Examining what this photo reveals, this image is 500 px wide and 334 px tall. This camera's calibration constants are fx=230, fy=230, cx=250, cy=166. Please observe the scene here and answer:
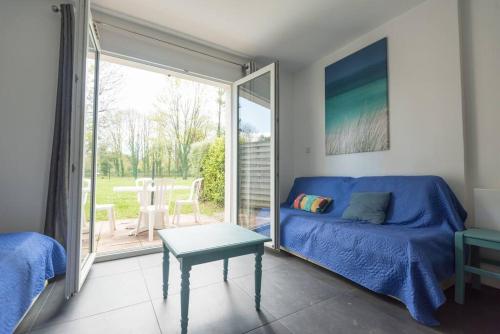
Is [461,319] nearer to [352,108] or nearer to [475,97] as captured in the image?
[475,97]

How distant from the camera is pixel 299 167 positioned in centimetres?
375

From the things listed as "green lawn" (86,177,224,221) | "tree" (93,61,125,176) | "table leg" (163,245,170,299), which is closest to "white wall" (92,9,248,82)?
"tree" (93,61,125,176)

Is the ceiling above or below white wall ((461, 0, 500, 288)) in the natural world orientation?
above

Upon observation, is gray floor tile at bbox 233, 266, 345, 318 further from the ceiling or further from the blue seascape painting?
Answer: the ceiling

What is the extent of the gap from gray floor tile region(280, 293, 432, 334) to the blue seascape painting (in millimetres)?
1743

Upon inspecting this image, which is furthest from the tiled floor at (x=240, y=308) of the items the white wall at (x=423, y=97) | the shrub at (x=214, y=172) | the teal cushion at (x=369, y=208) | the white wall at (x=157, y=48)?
the shrub at (x=214, y=172)

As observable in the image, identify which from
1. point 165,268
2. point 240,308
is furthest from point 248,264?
point 165,268

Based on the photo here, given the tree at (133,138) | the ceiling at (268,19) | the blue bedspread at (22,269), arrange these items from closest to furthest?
1. the blue bedspread at (22,269)
2. the ceiling at (268,19)
3. the tree at (133,138)

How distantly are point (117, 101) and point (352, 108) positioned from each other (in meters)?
3.85

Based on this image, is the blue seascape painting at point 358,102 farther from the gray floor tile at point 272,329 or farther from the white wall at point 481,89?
the gray floor tile at point 272,329

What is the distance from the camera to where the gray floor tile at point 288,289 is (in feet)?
5.58

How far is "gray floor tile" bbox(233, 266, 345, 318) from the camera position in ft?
5.58

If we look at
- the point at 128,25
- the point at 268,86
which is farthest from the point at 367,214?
the point at 128,25

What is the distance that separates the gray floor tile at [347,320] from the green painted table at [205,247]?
326 mm
